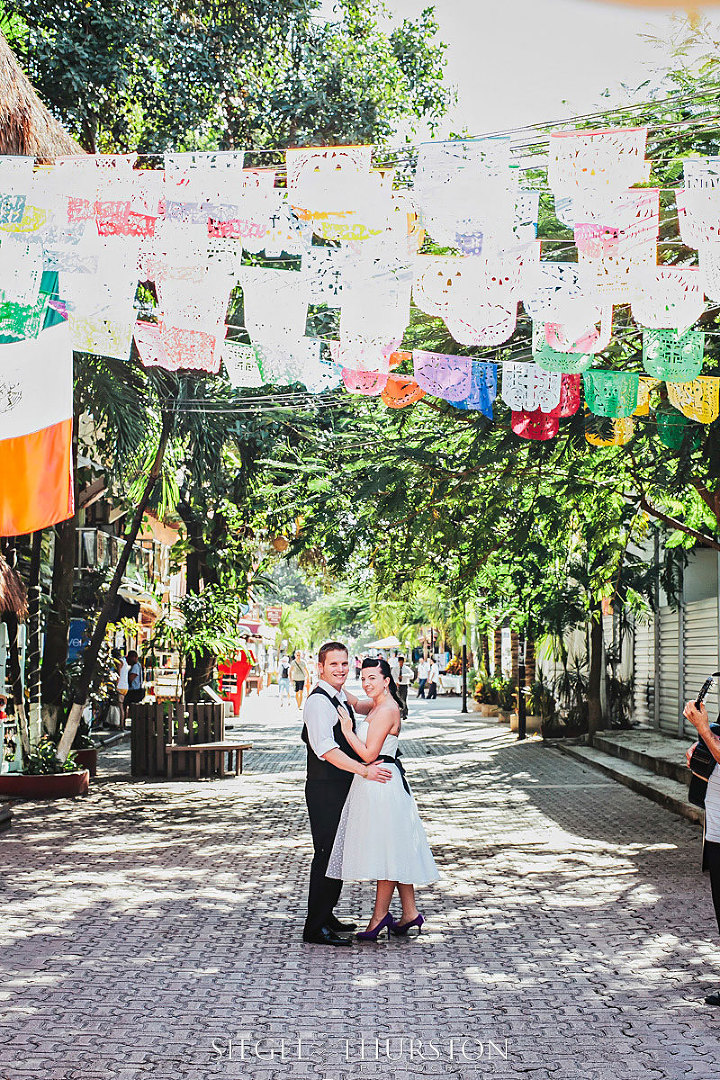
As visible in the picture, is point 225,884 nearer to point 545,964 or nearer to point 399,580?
point 545,964

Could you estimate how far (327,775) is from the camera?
794cm

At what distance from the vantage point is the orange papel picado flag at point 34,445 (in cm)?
766

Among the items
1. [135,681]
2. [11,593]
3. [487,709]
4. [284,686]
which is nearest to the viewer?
[11,593]

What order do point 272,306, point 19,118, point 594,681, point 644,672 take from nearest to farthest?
point 272,306, point 19,118, point 594,681, point 644,672

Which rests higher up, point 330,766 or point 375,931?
point 330,766

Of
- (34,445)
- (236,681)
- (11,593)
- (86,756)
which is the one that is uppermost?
(34,445)

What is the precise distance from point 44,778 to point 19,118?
8.60m

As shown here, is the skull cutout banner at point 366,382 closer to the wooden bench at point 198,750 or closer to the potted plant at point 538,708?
the wooden bench at point 198,750

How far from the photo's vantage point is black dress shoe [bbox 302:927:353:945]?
7820 millimetres

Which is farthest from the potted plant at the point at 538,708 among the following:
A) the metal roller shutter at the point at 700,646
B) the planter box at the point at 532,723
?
the metal roller shutter at the point at 700,646

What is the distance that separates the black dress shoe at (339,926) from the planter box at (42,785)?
28.0ft

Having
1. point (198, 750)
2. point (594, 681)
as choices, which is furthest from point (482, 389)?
point (594, 681)

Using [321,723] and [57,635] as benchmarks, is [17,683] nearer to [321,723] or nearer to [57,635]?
[57,635]

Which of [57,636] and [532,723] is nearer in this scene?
[57,636]
